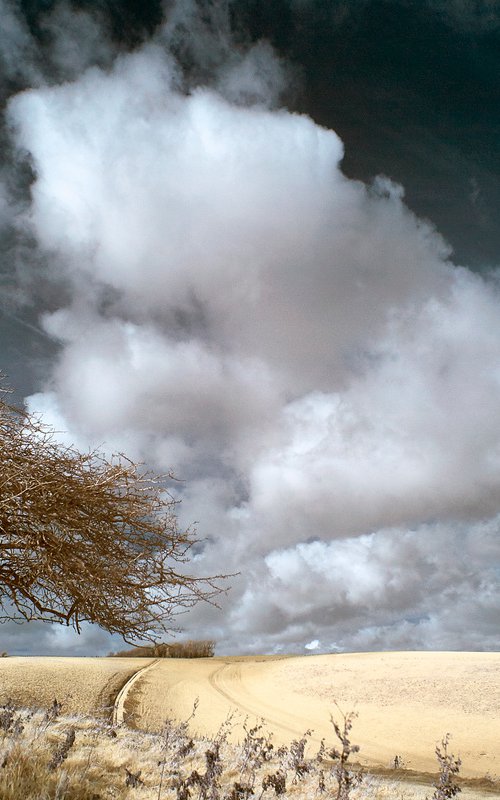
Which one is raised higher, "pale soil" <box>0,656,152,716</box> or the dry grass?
the dry grass

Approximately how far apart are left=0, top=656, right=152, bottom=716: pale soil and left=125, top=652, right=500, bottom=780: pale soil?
1.72 m

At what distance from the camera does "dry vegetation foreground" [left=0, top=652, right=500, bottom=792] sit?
898 inches

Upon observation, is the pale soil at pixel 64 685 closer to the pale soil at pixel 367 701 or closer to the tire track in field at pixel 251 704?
the pale soil at pixel 367 701

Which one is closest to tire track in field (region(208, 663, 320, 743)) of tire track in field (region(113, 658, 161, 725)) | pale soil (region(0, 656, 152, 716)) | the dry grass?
tire track in field (region(113, 658, 161, 725))

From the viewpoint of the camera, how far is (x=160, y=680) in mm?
36625

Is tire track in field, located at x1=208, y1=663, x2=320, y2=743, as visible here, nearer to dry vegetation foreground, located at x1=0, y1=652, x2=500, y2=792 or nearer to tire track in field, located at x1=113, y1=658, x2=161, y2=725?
dry vegetation foreground, located at x1=0, y1=652, x2=500, y2=792

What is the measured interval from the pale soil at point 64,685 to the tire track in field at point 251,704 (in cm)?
660

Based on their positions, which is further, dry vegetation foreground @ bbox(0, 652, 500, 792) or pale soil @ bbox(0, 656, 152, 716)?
pale soil @ bbox(0, 656, 152, 716)

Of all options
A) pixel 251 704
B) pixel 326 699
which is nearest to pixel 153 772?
pixel 251 704

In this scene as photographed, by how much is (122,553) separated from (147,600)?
750mm

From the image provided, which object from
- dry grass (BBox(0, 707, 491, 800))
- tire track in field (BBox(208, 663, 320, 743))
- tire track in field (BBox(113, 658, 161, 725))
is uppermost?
dry grass (BBox(0, 707, 491, 800))

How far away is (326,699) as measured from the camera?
32.3 metres

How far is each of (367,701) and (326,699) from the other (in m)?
2.58

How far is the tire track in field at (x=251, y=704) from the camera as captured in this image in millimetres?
25312
